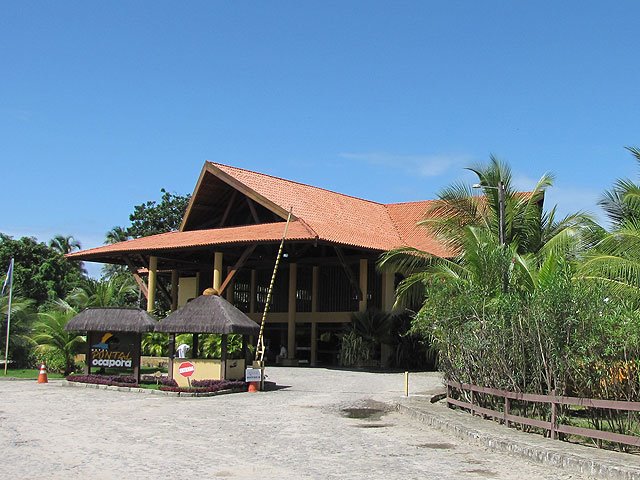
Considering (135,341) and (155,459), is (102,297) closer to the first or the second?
(135,341)

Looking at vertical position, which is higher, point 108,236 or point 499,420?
point 108,236

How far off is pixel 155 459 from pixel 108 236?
55499 millimetres

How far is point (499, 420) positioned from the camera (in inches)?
524

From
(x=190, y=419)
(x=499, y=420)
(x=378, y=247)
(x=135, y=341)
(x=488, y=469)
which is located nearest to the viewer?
(x=488, y=469)

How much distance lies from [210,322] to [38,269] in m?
34.5

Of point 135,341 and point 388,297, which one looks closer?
point 135,341

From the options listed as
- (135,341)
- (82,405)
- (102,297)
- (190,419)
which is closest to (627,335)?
(190,419)

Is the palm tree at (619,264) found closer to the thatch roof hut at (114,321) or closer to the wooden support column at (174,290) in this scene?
the thatch roof hut at (114,321)

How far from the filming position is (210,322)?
1983 centimetres

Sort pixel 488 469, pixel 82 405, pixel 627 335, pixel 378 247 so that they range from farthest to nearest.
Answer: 1. pixel 378 247
2. pixel 82 405
3. pixel 627 335
4. pixel 488 469

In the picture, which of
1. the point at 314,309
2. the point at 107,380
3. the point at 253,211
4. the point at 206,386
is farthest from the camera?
the point at 314,309

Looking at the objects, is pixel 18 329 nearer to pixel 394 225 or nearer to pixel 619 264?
pixel 394 225

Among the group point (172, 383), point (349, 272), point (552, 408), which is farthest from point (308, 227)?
point (552, 408)

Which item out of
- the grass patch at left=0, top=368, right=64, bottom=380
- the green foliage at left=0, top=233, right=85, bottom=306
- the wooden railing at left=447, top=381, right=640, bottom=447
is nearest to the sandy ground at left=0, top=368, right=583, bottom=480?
the wooden railing at left=447, top=381, right=640, bottom=447
